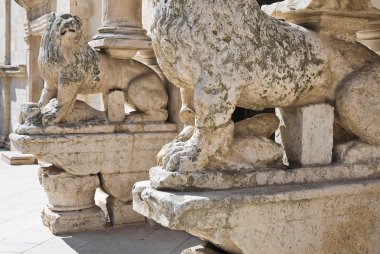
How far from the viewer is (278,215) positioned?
2.86m

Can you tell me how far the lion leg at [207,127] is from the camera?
2814 millimetres

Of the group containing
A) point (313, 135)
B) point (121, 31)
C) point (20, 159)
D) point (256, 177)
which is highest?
point (121, 31)

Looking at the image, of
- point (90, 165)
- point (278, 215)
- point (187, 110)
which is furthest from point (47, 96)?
point (278, 215)

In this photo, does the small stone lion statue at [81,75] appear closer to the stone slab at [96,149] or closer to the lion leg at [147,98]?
the lion leg at [147,98]

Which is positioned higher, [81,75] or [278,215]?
[81,75]

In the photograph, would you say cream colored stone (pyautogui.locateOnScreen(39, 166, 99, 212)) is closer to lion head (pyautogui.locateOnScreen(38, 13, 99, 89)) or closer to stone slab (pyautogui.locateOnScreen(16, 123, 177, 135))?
stone slab (pyautogui.locateOnScreen(16, 123, 177, 135))

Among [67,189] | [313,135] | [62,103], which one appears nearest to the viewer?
[313,135]

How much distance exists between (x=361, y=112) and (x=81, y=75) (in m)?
3.02

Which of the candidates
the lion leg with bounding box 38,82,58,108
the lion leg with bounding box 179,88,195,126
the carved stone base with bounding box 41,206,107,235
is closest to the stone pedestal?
the carved stone base with bounding box 41,206,107,235

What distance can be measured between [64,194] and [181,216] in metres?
3.02

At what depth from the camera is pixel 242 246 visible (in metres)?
2.79

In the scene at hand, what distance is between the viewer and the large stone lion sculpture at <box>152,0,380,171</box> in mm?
2828

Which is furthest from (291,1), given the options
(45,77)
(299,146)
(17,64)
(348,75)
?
(17,64)

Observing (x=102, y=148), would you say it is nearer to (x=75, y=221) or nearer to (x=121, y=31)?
(x=75, y=221)
